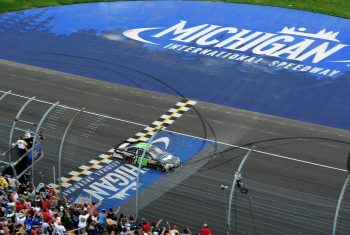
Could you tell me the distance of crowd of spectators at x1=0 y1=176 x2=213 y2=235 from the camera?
24.3 metres

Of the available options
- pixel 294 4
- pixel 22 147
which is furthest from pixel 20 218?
pixel 294 4

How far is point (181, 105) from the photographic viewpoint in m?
38.5

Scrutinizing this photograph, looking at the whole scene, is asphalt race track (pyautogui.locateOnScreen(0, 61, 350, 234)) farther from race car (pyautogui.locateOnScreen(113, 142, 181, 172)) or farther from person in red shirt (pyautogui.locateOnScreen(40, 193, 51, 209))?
person in red shirt (pyautogui.locateOnScreen(40, 193, 51, 209))

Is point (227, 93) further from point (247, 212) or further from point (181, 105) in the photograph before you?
point (247, 212)

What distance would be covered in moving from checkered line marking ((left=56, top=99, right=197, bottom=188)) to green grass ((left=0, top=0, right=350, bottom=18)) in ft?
51.9

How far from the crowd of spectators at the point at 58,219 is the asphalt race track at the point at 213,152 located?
1600 millimetres

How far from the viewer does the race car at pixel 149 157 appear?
3065 centimetres

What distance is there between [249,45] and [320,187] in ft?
56.6

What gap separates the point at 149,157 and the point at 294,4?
24099 millimetres

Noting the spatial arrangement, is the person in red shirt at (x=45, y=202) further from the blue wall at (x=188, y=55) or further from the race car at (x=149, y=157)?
the blue wall at (x=188, y=55)

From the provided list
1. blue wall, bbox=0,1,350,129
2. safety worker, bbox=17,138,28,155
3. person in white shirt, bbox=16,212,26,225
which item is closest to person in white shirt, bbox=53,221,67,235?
person in white shirt, bbox=16,212,26,225

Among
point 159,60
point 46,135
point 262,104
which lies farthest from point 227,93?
point 46,135

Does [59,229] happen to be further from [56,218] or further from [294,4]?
[294,4]

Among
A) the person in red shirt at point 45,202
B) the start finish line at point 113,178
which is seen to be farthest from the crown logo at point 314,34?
the person in red shirt at point 45,202
